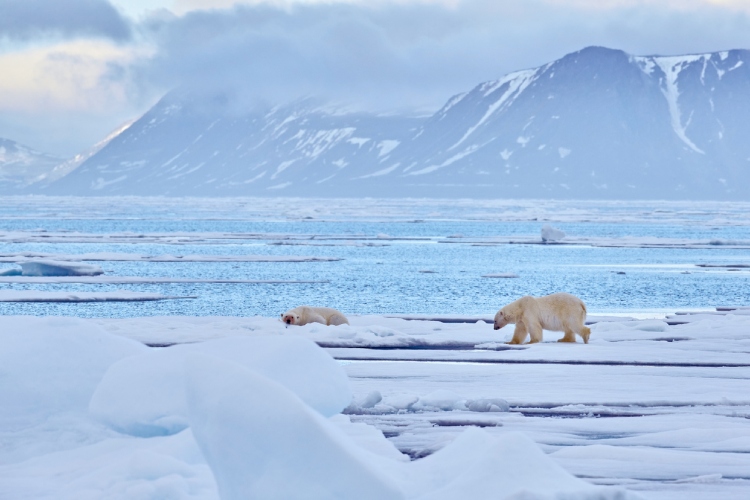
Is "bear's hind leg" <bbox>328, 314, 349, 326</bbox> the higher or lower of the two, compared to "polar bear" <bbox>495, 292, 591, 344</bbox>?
lower

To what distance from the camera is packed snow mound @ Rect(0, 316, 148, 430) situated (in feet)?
18.4

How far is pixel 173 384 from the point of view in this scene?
5.13 metres

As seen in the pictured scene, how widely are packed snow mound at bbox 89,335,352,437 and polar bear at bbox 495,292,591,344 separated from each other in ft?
15.7

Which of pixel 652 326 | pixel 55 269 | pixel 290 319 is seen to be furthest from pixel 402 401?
pixel 55 269

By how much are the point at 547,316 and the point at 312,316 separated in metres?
2.72

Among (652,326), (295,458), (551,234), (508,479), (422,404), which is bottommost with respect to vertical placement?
(422,404)

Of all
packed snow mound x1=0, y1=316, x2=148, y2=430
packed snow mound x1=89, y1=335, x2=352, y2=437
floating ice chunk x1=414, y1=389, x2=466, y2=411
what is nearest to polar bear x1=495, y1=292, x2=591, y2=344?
floating ice chunk x1=414, y1=389, x2=466, y2=411

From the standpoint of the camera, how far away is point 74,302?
50.0 feet

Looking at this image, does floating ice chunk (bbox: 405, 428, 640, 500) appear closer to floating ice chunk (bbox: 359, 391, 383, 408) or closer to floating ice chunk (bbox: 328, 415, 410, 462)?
floating ice chunk (bbox: 328, 415, 410, 462)

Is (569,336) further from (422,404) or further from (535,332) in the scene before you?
(422,404)

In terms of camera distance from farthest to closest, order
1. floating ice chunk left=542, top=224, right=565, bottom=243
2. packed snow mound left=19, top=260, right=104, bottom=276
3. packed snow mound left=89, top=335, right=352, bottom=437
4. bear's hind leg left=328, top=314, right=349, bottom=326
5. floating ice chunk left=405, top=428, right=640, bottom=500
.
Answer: floating ice chunk left=542, top=224, right=565, bottom=243, packed snow mound left=19, top=260, right=104, bottom=276, bear's hind leg left=328, top=314, right=349, bottom=326, packed snow mound left=89, top=335, right=352, bottom=437, floating ice chunk left=405, top=428, right=640, bottom=500

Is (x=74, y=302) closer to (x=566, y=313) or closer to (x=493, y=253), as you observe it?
(x=566, y=313)

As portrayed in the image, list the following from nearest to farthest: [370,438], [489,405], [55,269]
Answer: [370,438], [489,405], [55,269]

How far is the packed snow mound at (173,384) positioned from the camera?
5.09 metres
